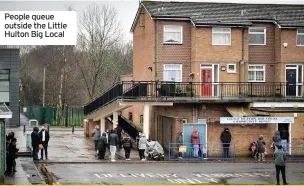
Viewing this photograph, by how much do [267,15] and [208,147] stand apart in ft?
35.8

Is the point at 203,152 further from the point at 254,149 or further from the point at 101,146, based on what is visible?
the point at 101,146

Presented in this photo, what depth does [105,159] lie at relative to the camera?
109ft

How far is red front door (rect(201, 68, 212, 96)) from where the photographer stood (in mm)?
39188

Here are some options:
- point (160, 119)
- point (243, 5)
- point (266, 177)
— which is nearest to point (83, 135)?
→ point (160, 119)

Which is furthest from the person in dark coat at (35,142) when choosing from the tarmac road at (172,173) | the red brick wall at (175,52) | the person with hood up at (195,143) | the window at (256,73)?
the window at (256,73)

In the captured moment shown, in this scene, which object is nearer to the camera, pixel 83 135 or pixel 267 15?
pixel 267 15

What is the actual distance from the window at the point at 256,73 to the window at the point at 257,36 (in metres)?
1.53

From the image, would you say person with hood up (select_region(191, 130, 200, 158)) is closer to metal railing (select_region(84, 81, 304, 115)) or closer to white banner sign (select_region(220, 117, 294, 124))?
white banner sign (select_region(220, 117, 294, 124))

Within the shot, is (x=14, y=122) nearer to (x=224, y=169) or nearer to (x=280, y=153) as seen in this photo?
(x=224, y=169)

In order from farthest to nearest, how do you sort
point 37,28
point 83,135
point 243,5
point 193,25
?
point 83,135 < point 243,5 < point 193,25 < point 37,28

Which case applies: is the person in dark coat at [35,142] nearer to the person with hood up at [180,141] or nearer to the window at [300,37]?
the person with hood up at [180,141]

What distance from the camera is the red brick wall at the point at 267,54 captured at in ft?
136

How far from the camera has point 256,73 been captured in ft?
136

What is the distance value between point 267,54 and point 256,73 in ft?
4.82
